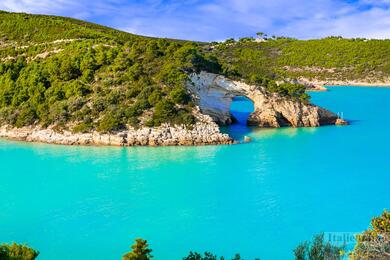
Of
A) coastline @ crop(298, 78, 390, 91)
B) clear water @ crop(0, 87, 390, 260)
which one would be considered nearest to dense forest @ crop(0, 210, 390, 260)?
clear water @ crop(0, 87, 390, 260)

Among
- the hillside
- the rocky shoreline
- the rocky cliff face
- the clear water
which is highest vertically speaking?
the hillside

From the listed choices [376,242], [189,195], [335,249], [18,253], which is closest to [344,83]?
[189,195]

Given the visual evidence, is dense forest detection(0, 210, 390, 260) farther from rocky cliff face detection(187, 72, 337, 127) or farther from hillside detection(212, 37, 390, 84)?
hillside detection(212, 37, 390, 84)

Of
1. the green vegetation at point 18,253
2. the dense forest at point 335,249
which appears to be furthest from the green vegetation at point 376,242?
the green vegetation at point 18,253

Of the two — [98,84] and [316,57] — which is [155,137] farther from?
[316,57]

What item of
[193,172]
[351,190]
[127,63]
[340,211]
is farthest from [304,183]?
[127,63]

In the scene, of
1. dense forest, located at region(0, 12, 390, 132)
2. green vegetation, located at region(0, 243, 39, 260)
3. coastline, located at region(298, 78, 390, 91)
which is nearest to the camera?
green vegetation, located at region(0, 243, 39, 260)
